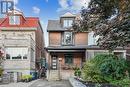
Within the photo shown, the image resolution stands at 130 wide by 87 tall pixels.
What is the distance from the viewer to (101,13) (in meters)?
13.7

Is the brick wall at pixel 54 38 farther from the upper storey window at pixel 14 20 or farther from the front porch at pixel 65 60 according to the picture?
the upper storey window at pixel 14 20

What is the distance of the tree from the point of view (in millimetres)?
12392

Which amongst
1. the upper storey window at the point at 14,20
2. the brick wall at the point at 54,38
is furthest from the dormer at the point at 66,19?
the upper storey window at the point at 14,20

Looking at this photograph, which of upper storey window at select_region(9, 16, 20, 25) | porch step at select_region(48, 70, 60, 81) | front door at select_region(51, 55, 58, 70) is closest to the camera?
porch step at select_region(48, 70, 60, 81)

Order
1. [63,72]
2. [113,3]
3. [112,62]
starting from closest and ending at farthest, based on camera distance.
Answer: [113,3] < [112,62] < [63,72]

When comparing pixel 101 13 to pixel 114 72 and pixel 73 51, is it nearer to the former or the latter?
pixel 114 72

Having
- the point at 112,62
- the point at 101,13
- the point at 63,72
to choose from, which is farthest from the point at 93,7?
the point at 63,72

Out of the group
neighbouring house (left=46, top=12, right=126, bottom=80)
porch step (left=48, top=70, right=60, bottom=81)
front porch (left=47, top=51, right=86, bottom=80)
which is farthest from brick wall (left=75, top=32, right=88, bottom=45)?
porch step (left=48, top=70, right=60, bottom=81)

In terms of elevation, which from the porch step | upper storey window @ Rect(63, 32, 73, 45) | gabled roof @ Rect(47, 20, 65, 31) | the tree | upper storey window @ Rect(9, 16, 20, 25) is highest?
upper storey window @ Rect(9, 16, 20, 25)

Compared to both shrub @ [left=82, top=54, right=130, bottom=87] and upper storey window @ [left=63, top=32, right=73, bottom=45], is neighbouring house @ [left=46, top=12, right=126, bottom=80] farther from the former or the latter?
shrub @ [left=82, top=54, right=130, bottom=87]

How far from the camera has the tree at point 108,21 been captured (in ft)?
40.7

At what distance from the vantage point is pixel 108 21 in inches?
544

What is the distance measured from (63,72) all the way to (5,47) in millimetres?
8461

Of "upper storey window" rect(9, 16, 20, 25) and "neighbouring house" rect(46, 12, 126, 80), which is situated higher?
"upper storey window" rect(9, 16, 20, 25)
